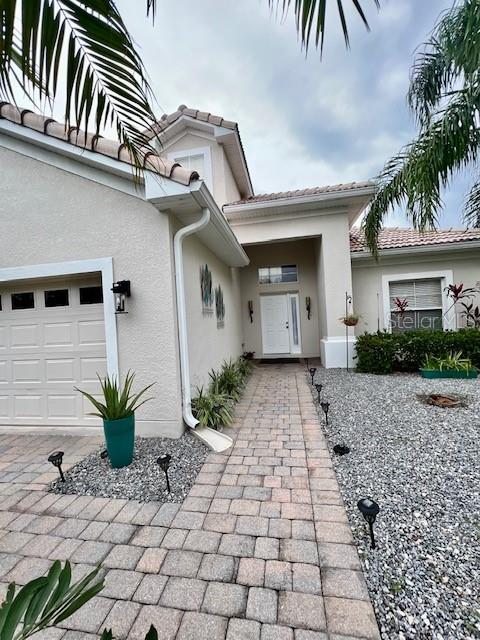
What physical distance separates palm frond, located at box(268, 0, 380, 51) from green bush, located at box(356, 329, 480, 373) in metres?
7.18

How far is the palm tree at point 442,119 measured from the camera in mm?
4812

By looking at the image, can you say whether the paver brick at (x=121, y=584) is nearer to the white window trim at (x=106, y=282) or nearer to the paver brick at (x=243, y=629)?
the paver brick at (x=243, y=629)

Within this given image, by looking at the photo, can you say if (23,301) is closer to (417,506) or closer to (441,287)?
(417,506)

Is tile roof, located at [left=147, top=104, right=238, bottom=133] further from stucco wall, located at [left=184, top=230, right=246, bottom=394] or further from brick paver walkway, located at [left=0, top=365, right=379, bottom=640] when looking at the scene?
brick paver walkway, located at [left=0, top=365, right=379, bottom=640]

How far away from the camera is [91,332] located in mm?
4531

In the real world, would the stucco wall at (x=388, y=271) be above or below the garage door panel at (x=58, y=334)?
above

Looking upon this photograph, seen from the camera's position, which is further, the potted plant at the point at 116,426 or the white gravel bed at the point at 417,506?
the potted plant at the point at 116,426

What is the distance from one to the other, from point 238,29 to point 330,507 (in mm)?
3792

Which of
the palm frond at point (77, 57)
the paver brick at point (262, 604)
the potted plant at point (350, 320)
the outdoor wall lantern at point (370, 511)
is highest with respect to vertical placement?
the palm frond at point (77, 57)

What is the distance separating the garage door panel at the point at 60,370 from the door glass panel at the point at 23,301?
96 cm

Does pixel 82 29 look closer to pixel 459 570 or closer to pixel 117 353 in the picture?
pixel 117 353

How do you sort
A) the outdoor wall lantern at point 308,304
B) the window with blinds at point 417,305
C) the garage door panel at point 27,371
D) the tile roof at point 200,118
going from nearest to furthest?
1. the garage door panel at point 27,371
2. the tile roof at point 200,118
3. the window with blinds at point 417,305
4. the outdoor wall lantern at point 308,304

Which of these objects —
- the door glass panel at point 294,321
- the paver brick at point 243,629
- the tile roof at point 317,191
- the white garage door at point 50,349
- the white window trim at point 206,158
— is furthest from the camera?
the door glass panel at point 294,321

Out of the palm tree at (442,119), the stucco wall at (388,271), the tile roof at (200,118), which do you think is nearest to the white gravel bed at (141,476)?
the palm tree at (442,119)
